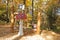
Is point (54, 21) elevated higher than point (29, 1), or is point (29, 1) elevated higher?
point (29, 1)

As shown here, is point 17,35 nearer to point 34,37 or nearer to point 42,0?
point 34,37

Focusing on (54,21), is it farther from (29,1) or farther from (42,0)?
(29,1)

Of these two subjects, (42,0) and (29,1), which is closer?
(42,0)

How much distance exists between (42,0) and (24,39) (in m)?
3.93

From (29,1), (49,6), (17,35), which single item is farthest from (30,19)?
(17,35)

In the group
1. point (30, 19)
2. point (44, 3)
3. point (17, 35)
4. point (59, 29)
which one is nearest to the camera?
point (17, 35)

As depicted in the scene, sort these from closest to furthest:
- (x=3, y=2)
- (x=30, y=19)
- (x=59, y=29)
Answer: (x=59, y=29) → (x=30, y=19) → (x=3, y=2)

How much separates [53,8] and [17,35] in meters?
3.06

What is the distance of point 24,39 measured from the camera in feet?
25.5

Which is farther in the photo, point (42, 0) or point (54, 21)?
point (42, 0)

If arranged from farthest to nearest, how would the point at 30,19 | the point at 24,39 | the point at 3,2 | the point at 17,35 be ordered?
the point at 3,2 → the point at 30,19 → the point at 17,35 → the point at 24,39

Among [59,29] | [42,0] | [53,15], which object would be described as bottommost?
[59,29]

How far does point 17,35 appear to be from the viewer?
27.5ft

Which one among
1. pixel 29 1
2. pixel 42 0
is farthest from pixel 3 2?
pixel 42 0
